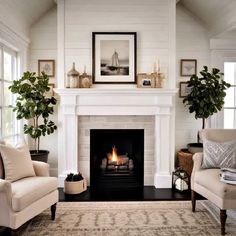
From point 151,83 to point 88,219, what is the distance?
2.09m

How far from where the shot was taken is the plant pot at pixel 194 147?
14.1 feet

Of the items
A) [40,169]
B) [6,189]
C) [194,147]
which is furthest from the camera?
[194,147]

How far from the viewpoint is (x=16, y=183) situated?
9.16ft

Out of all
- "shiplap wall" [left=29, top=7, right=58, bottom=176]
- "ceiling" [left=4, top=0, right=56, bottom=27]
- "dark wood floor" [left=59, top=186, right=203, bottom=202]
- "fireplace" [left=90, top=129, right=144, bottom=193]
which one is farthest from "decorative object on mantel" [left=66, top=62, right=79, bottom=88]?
"dark wood floor" [left=59, top=186, right=203, bottom=202]

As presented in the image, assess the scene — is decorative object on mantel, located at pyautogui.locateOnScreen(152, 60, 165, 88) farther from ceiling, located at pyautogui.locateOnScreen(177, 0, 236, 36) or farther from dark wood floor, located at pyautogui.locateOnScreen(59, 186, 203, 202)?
dark wood floor, located at pyautogui.locateOnScreen(59, 186, 203, 202)

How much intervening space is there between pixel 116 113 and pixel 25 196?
203 cm

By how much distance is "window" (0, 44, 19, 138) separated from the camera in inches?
154

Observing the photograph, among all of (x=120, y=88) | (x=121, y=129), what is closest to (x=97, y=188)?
(x=121, y=129)

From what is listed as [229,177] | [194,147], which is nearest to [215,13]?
[194,147]

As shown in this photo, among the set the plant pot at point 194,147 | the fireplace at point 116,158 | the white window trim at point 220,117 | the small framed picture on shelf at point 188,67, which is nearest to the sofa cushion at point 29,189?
the fireplace at point 116,158

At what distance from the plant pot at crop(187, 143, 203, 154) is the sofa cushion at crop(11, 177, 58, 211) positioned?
2.20 meters

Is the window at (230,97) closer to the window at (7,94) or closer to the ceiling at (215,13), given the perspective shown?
the ceiling at (215,13)

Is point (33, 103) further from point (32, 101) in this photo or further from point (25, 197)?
point (25, 197)

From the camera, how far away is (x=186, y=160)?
421 cm
